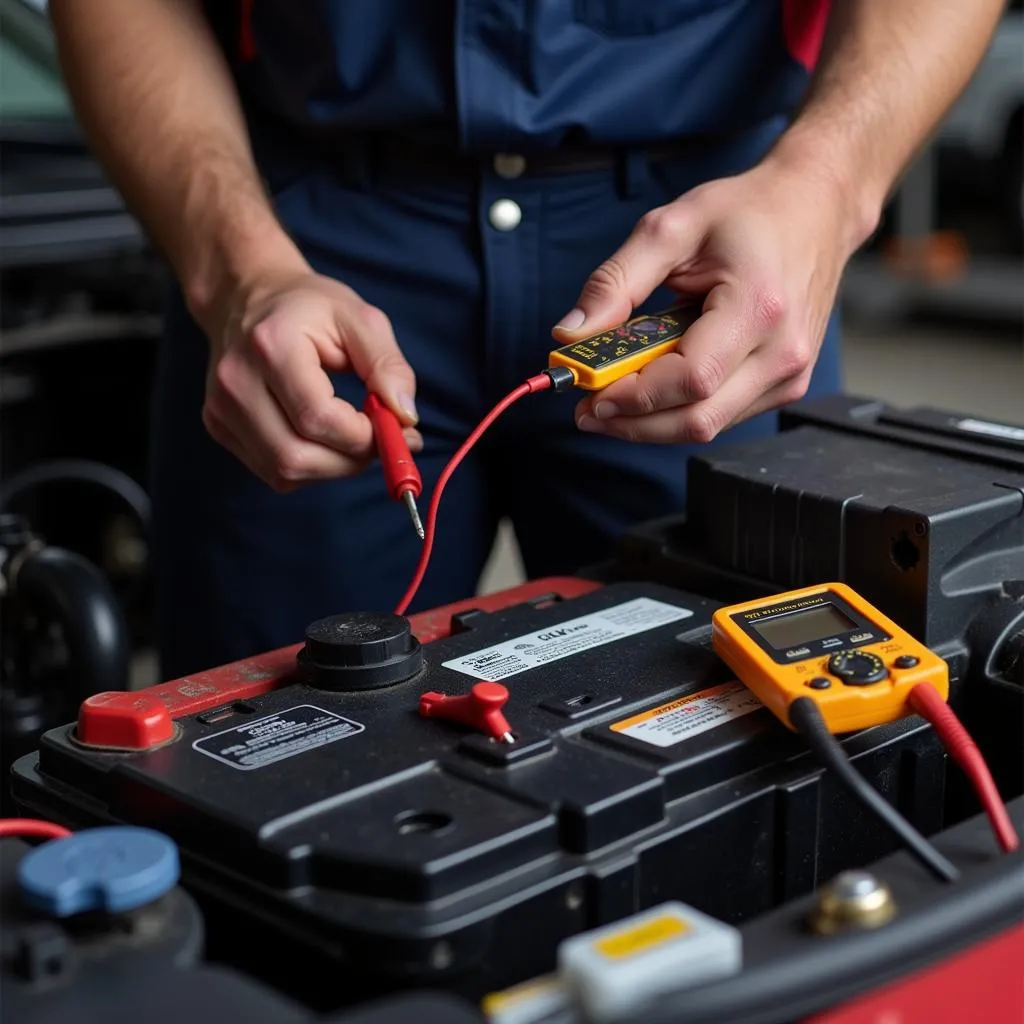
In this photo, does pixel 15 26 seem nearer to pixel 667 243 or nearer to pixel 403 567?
pixel 403 567

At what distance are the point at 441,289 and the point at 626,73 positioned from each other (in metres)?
0.21

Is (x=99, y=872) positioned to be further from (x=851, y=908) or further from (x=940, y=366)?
(x=940, y=366)

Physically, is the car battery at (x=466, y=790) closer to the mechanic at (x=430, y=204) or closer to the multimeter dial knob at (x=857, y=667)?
the multimeter dial knob at (x=857, y=667)

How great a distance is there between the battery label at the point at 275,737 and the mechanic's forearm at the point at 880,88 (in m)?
0.49

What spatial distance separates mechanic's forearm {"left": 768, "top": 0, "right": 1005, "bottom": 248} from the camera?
1.00 meters

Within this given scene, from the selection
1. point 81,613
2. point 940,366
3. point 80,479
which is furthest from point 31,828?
point 940,366

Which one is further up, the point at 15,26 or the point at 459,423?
the point at 15,26

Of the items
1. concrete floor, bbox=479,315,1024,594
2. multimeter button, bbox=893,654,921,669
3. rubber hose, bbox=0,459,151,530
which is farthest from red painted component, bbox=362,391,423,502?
concrete floor, bbox=479,315,1024,594

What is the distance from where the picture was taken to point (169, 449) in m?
1.27

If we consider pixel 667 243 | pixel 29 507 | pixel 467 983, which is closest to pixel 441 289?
pixel 667 243

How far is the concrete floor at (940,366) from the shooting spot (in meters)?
4.14

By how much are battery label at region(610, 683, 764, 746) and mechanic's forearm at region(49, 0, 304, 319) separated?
484 mm

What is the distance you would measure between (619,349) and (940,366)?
3.94m

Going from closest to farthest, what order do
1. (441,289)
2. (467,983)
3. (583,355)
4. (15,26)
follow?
(467,983), (583,355), (441,289), (15,26)
